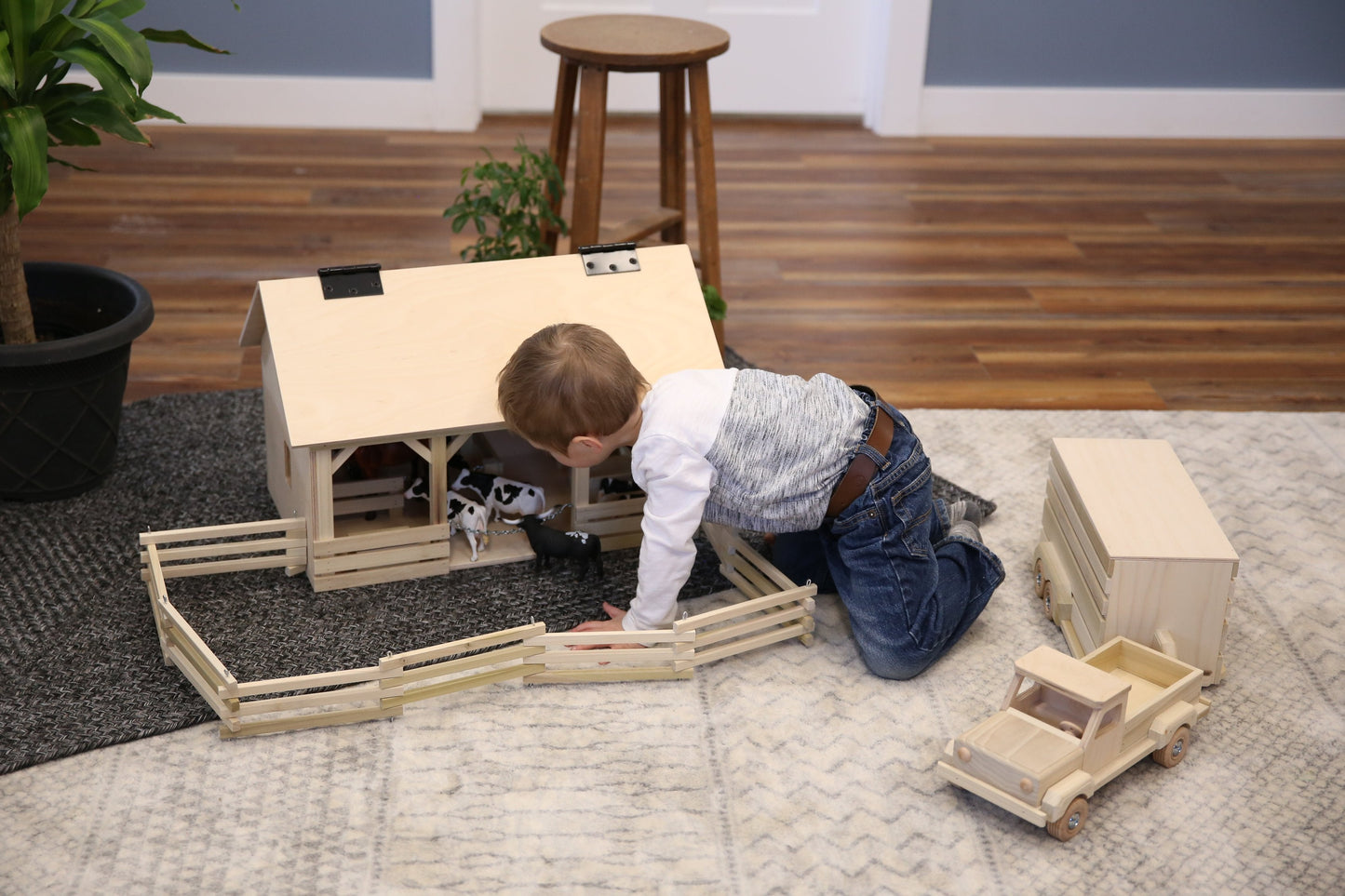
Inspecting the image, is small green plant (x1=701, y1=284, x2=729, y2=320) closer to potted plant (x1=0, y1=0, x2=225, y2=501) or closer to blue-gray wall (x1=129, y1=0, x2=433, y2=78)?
potted plant (x1=0, y1=0, x2=225, y2=501)

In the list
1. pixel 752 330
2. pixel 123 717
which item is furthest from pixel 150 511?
pixel 752 330

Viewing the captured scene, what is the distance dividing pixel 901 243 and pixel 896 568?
179 centimetres

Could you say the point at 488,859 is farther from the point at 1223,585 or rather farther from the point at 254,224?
the point at 254,224

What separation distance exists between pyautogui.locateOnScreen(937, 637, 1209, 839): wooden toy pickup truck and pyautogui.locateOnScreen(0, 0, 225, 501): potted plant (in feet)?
4.66

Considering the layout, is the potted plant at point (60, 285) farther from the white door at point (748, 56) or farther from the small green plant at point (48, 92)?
the white door at point (748, 56)

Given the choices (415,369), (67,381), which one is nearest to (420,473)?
(415,369)

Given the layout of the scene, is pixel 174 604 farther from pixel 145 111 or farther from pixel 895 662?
pixel 895 662

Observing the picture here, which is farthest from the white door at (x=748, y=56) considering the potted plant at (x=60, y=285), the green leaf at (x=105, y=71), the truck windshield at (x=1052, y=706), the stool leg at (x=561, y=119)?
the truck windshield at (x=1052, y=706)

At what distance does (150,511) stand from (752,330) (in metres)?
1.33

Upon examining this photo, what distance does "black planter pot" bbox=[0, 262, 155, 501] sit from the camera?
6.65 feet

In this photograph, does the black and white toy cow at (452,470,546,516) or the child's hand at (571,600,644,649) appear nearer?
the child's hand at (571,600,644,649)

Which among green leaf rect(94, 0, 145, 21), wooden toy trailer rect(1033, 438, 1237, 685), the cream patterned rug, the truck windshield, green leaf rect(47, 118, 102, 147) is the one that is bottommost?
the cream patterned rug

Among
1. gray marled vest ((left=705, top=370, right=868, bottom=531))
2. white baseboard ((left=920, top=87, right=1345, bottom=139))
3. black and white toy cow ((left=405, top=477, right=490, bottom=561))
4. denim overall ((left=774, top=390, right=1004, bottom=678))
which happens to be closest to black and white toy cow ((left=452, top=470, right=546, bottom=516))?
black and white toy cow ((left=405, top=477, right=490, bottom=561))

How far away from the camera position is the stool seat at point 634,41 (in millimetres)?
2402
